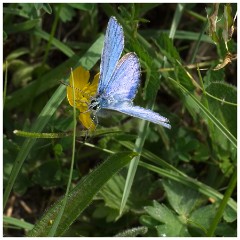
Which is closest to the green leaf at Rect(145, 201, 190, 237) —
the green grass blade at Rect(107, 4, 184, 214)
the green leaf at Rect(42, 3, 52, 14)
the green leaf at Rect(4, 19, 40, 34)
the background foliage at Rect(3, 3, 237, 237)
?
the background foliage at Rect(3, 3, 237, 237)

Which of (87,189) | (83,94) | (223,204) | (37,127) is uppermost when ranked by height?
(83,94)

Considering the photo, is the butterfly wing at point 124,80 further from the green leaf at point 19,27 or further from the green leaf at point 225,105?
the green leaf at point 19,27

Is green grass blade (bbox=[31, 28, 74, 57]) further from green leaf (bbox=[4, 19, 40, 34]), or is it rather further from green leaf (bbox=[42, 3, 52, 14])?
green leaf (bbox=[42, 3, 52, 14])

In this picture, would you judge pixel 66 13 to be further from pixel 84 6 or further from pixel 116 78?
pixel 116 78

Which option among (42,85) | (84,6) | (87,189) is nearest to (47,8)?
(84,6)

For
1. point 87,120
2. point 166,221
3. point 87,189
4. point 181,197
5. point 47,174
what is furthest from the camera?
point 47,174

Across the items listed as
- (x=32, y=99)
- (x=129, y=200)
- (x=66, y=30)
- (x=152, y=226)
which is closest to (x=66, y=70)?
(x=32, y=99)
